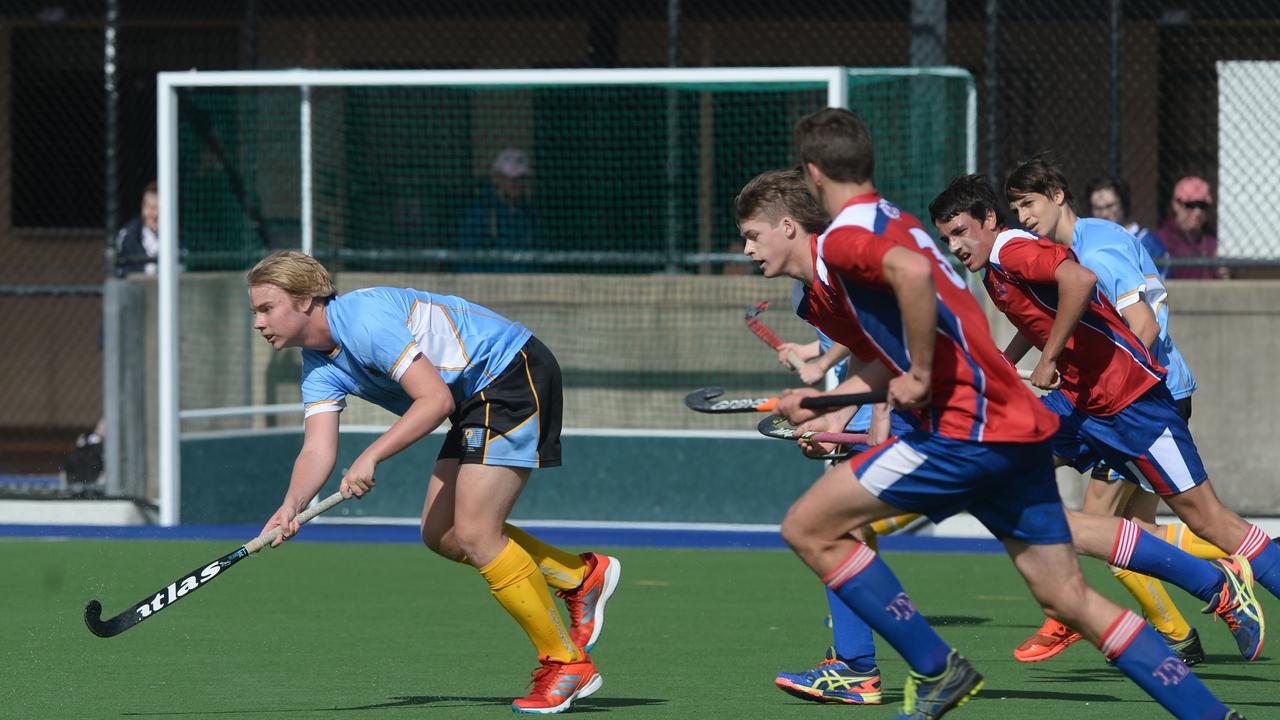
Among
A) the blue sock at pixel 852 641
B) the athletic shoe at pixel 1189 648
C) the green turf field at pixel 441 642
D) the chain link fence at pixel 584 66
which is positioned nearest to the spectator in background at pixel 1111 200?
the chain link fence at pixel 584 66

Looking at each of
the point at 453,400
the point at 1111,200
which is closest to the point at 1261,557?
the point at 453,400

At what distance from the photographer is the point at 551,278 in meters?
11.0

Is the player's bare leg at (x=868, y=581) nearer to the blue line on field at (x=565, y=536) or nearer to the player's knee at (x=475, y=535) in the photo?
the player's knee at (x=475, y=535)

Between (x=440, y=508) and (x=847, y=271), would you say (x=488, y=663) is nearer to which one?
(x=440, y=508)

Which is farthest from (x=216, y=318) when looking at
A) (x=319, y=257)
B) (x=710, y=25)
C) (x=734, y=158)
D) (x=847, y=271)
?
(x=847, y=271)

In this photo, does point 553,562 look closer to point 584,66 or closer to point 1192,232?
point 1192,232

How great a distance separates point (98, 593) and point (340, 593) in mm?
962

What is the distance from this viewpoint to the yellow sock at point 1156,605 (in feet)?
20.2

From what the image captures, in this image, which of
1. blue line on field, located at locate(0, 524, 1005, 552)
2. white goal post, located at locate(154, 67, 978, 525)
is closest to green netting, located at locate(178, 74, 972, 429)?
white goal post, located at locate(154, 67, 978, 525)

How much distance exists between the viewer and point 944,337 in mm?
4379

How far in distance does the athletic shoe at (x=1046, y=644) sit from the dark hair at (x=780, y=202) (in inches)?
73.0

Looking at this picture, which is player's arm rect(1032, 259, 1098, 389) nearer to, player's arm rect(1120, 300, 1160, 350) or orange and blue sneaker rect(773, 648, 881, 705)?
player's arm rect(1120, 300, 1160, 350)

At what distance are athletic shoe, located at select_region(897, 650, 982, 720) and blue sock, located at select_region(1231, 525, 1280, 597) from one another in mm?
1663

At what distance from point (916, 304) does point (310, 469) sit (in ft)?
6.38
